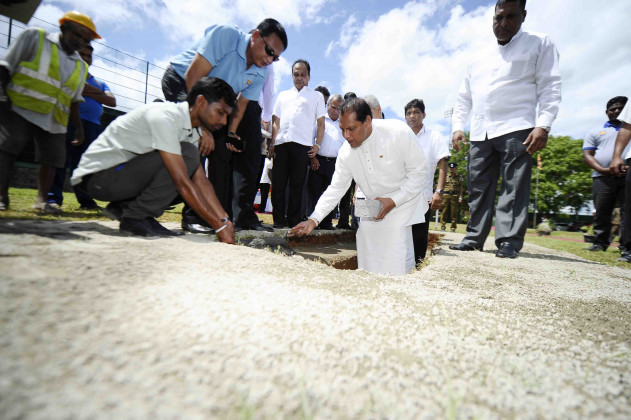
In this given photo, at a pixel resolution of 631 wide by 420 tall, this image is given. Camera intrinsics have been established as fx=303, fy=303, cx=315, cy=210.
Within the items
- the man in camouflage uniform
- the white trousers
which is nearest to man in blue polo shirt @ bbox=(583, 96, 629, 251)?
the man in camouflage uniform

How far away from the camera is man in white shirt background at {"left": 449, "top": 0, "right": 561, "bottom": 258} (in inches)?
112

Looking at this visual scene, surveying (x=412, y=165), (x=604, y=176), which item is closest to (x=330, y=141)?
(x=412, y=165)

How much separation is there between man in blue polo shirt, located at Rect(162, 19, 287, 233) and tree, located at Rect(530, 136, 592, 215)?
110 feet

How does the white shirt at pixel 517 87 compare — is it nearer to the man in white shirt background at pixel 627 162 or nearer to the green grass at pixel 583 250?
the man in white shirt background at pixel 627 162

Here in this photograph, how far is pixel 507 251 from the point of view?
2.89 m

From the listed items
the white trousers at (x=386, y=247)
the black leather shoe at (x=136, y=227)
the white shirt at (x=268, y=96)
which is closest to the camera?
the black leather shoe at (x=136, y=227)

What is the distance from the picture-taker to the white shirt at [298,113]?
3.83m

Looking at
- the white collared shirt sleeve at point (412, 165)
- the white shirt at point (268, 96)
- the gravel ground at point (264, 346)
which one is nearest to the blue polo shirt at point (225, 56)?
the white shirt at point (268, 96)

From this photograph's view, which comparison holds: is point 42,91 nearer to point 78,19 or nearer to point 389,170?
point 78,19

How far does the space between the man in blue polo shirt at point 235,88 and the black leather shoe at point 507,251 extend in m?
2.42

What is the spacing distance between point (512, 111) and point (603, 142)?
3019 mm

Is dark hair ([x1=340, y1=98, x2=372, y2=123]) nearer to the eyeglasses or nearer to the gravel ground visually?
the eyeglasses

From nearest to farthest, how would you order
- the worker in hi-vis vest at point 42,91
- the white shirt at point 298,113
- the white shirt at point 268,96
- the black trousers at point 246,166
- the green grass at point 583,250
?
the worker in hi-vis vest at point 42,91
the black trousers at point 246,166
the green grass at point 583,250
the white shirt at point 268,96
the white shirt at point 298,113

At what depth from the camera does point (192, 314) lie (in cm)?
89
